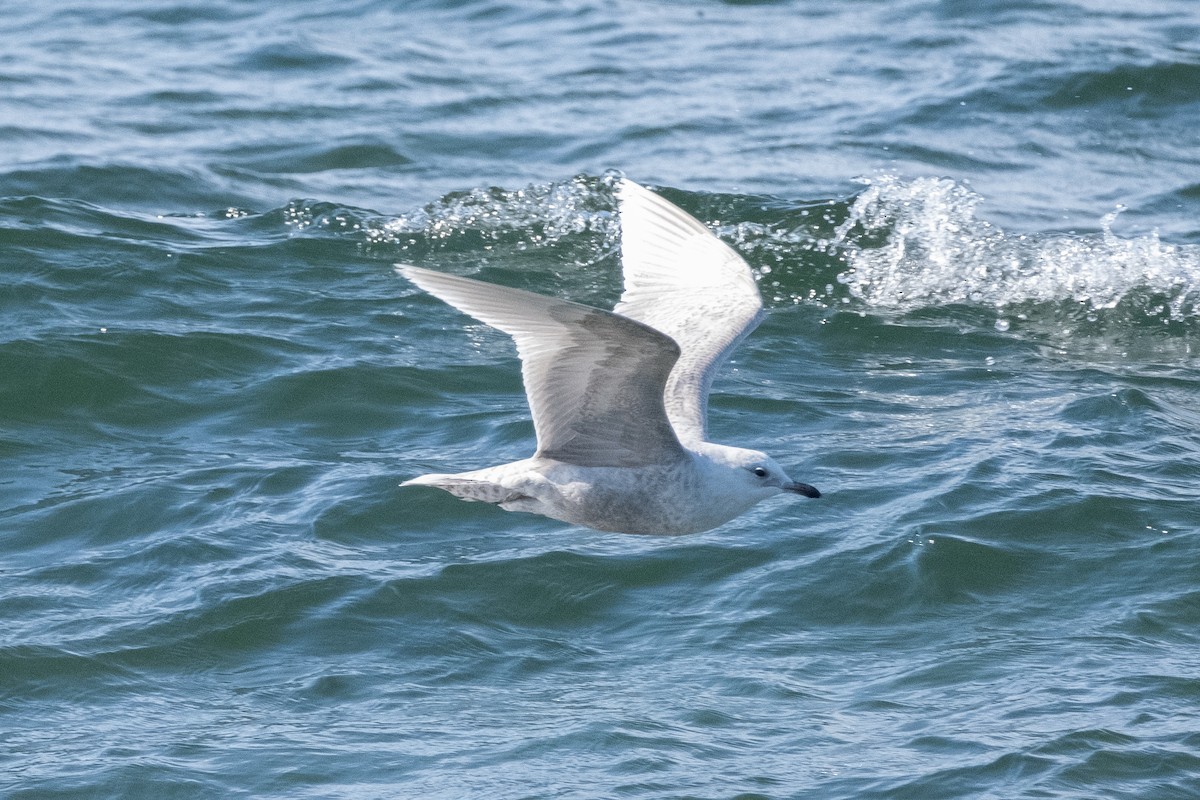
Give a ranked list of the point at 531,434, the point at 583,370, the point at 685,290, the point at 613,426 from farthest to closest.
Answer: the point at 531,434
the point at 685,290
the point at 613,426
the point at 583,370

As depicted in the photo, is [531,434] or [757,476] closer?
[757,476]

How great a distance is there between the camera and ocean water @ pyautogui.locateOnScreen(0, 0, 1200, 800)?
6250mm

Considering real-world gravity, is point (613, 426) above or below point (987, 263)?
above

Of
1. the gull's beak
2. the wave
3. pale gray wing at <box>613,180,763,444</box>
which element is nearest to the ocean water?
the wave

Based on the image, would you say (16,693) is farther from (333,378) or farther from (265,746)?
(333,378)

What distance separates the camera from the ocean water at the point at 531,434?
6.25 metres

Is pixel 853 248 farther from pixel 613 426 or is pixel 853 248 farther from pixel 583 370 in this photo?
pixel 583 370

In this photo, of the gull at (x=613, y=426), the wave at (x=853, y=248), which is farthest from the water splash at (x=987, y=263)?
the gull at (x=613, y=426)

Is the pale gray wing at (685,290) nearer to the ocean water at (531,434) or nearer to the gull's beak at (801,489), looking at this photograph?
the gull's beak at (801,489)

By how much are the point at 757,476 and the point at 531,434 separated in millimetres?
2915

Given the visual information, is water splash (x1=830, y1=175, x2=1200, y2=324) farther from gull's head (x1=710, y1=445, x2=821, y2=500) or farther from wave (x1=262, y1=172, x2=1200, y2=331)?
gull's head (x1=710, y1=445, x2=821, y2=500)

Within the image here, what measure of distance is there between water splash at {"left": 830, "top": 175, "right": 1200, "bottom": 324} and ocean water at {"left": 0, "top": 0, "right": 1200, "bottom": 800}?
3 centimetres

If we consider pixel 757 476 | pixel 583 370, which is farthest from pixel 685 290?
pixel 583 370

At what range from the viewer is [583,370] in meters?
5.25
